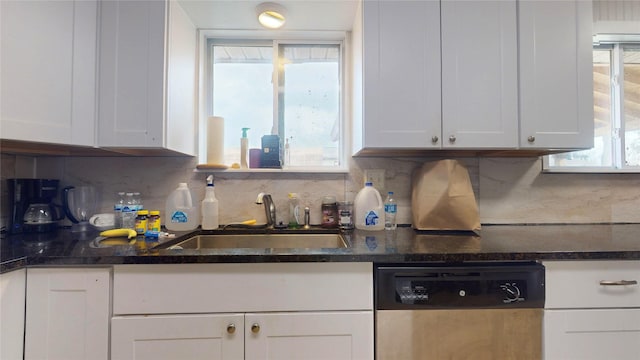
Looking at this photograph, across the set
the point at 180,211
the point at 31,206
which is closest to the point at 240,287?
the point at 180,211

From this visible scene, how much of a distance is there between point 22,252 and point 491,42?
218 centimetres

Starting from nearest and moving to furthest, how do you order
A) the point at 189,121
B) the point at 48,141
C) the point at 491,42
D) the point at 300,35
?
the point at 48,141
the point at 491,42
the point at 189,121
the point at 300,35

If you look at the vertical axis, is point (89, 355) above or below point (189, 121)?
below

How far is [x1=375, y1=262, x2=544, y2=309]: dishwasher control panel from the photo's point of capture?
1.01 metres

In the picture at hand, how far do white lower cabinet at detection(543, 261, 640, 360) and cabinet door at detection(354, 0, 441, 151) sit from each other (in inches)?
30.1

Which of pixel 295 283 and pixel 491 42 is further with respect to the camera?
pixel 491 42

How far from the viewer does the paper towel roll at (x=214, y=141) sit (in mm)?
1676

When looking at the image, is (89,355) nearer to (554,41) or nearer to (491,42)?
(491,42)

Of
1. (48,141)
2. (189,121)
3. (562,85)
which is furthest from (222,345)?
(562,85)

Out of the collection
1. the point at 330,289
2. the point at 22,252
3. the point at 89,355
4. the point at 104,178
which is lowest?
the point at 89,355

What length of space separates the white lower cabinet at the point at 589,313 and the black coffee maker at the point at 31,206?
2.30 metres

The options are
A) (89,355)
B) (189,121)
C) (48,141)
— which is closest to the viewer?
(89,355)

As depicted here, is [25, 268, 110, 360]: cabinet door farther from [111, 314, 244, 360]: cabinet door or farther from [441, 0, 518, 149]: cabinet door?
[441, 0, 518, 149]: cabinet door

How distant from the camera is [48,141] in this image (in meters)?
1.16
